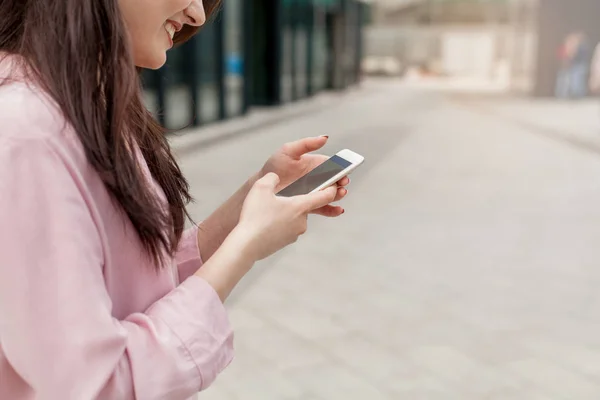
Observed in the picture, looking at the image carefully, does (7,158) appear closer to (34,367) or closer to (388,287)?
(34,367)

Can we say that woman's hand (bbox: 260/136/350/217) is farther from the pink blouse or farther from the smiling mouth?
the pink blouse

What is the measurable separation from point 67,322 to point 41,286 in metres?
0.05

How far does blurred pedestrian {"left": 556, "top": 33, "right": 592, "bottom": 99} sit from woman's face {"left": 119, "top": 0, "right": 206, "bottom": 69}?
22.1m

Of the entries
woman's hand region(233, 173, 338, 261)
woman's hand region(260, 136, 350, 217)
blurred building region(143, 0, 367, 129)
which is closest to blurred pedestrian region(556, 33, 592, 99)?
blurred building region(143, 0, 367, 129)

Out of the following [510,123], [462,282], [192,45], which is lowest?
[510,123]

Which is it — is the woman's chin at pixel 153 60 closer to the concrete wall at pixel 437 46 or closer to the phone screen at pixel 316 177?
the phone screen at pixel 316 177

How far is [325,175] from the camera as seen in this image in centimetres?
127

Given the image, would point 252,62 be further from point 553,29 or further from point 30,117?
point 30,117

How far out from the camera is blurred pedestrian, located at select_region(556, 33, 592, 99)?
68.7 feet

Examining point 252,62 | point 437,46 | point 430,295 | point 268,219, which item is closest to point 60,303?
point 268,219

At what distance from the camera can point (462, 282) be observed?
4.33 metres

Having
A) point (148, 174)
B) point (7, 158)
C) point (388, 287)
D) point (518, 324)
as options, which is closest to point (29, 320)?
point (7, 158)

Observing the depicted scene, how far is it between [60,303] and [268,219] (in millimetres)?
363

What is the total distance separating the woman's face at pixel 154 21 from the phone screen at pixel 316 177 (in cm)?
36
